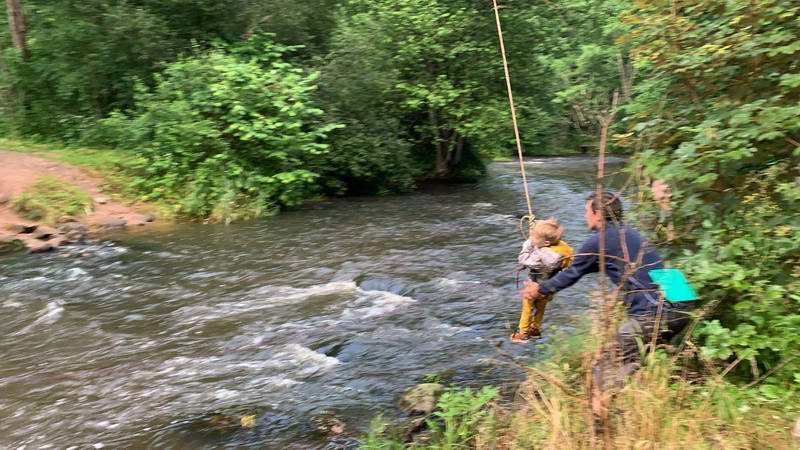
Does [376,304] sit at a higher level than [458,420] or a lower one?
lower

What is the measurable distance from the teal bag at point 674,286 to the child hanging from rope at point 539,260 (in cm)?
92

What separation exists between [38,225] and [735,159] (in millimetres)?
12556

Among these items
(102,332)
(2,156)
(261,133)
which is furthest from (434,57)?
(102,332)

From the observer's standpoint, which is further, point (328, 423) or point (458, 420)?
point (328, 423)

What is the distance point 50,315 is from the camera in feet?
26.5

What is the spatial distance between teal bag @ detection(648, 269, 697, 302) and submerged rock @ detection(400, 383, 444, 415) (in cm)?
195

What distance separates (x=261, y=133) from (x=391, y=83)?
5.03 metres

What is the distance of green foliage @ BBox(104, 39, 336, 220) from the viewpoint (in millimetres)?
15227

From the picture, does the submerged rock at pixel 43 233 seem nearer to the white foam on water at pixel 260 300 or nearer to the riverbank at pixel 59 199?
the riverbank at pixel 59 199

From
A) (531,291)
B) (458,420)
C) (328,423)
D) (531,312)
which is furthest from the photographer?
(531,312)

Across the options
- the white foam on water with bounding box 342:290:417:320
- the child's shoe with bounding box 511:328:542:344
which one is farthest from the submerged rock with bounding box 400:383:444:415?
the white foam on water with bounding box 342:290:417:320

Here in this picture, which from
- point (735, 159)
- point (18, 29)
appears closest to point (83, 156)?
point (18, 29)

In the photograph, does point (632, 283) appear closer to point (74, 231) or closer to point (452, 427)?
point (452, 427)

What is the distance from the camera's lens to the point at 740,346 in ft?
13.6
